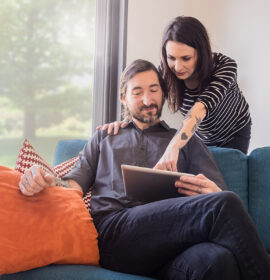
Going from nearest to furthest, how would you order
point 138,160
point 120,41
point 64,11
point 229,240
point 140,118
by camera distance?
1. point 229,240
2. point 138,160
3. point 140,118
4. point 64,11
5. point 120,41

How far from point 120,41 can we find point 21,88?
75 centimetres

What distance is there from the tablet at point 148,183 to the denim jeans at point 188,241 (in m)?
0.07

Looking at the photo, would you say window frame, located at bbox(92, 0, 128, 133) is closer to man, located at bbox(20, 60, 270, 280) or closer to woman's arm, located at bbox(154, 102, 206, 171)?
man, located at bbox(20, 60, 270, 280)

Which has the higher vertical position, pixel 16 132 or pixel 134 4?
pixel 134 4

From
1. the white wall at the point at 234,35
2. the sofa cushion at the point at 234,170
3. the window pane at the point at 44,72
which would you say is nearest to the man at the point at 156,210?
the sofa cushion at the point at 234,170

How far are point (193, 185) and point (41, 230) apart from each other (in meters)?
0.54

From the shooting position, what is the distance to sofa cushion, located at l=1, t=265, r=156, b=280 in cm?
116

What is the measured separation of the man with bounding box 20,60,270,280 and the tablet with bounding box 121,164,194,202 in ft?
0.12

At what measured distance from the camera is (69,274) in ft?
3.83

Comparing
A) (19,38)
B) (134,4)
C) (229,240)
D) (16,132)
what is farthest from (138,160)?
(134,4)

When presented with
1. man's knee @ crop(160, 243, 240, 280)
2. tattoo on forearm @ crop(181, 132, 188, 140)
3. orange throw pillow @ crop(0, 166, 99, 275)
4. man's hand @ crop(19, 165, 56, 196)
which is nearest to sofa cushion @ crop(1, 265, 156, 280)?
orange throw pillow @ crop(0, 166, 99, 275)

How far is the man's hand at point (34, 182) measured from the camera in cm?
126

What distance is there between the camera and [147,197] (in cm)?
138

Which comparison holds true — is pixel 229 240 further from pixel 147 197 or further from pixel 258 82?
pixel 258 82
